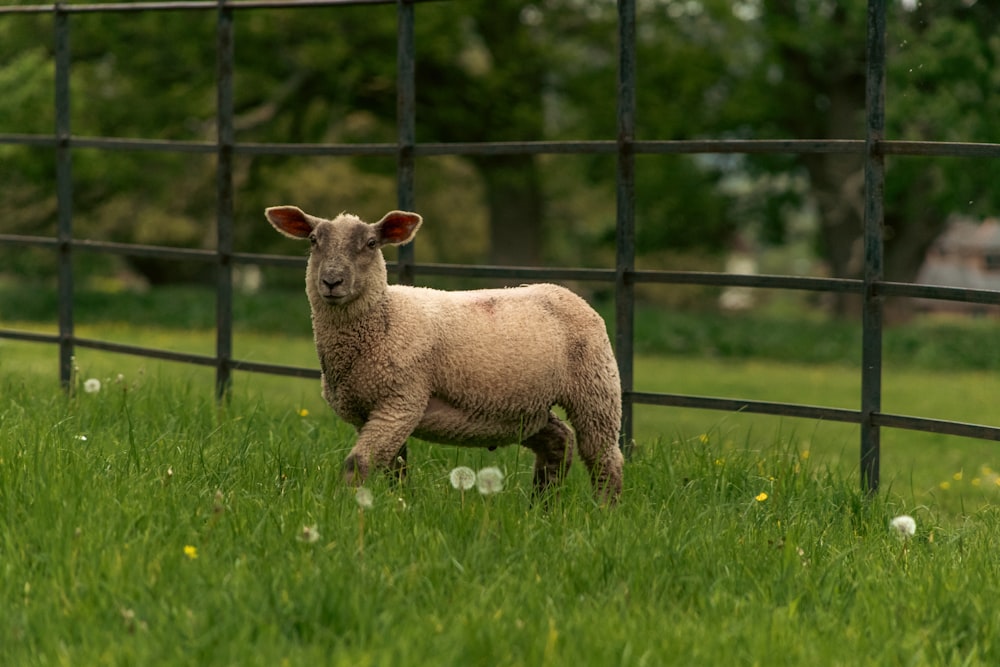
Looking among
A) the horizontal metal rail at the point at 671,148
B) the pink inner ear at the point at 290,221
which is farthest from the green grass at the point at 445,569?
the horizontal metal rail at the point at 671,148

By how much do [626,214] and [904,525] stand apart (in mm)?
2131

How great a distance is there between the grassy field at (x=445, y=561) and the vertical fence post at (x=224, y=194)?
1329 mm

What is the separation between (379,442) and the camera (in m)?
4.88

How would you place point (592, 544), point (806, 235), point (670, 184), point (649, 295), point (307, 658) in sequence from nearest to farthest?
point (307, 658) → point (592, 544) → point (670, 184) → point (806, 235) → point (649, 295)

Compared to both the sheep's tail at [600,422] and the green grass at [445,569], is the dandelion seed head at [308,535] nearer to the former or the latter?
the green grass at [445,569]

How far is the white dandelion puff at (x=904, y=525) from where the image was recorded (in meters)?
4.90

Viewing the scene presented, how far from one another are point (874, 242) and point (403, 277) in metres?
2.25

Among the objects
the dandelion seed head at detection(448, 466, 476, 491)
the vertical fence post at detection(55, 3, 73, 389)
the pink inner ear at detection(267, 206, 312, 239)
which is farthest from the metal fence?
the dandelion seed head at detection(448, 466, 476, 491)

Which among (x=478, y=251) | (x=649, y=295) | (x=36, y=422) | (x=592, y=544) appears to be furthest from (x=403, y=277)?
(x=649, y=295)

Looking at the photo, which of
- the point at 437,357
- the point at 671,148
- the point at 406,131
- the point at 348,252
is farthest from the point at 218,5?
the point at 437,357

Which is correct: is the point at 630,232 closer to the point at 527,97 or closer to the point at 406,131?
the point at 406,131

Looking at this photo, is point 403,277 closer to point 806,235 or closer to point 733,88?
point 733,88

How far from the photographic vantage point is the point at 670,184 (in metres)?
22.0

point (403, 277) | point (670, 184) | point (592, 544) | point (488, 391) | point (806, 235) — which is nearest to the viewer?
point (592, 544)
